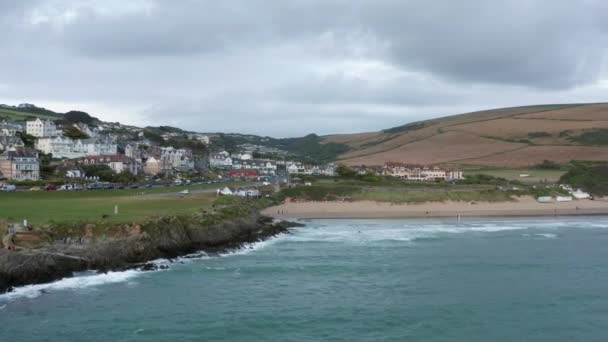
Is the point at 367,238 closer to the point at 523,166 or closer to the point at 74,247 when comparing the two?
the point at 74,247

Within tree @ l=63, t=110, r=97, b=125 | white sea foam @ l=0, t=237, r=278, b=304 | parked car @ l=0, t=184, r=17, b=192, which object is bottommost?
white sea foam @ l=0, t=237, r=278, b=304

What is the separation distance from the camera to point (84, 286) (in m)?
21.9

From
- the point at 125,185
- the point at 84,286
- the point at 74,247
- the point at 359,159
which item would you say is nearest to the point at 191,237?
the point at 74,247

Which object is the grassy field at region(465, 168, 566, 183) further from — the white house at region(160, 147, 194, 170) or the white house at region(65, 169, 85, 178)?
the white house at region(65, 169, 85, 178)

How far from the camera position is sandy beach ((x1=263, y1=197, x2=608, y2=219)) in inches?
2111

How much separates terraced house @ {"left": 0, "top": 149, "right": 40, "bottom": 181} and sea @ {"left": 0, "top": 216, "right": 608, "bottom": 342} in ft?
115

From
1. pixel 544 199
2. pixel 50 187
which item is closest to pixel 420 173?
pixel 544 199

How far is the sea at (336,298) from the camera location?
17.3 m

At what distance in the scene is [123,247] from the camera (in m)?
26.4

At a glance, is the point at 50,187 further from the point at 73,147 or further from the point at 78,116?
the point at 78,116

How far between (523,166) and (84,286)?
3653 inches

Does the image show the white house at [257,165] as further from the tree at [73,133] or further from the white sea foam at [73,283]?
the white sea foam at [73,283]

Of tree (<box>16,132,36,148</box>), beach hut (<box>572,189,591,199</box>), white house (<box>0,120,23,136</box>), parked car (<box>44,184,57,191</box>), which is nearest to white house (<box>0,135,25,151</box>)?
white house (<box>0,120,23,136</box>)

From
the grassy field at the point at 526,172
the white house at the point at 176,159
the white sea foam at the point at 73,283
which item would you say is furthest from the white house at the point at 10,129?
the grassy field at the point at 526,172
